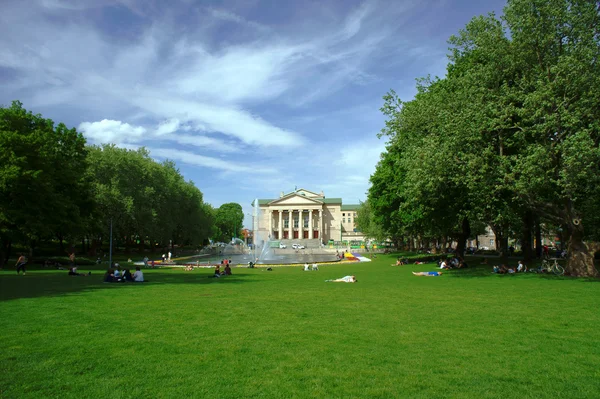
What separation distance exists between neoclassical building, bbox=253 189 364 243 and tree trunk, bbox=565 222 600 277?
11257 cm

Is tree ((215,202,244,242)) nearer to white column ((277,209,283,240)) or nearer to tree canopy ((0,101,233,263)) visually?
white column ((277,209,283,240))

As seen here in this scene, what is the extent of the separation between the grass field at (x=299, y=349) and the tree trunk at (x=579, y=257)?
10304 millimetres

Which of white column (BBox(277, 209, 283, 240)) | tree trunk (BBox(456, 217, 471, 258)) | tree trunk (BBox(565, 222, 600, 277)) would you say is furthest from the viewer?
white column (BBox(277, 209, 283, 240))

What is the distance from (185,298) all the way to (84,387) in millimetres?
9077

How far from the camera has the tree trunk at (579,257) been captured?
22.6 metres

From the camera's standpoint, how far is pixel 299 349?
308 inches

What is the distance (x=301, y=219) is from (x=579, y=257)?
385 ft

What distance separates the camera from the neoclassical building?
13888cm

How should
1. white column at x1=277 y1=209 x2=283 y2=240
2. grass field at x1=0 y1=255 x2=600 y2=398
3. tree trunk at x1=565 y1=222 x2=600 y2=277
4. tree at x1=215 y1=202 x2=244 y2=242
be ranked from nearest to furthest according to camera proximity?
grass field at x1=0 y1=255 x2=600 y2=398 < tree trunk at x1=565 y1=222 x2=600 y2=277 < white column at x1=277 y1=209 x2=283 y2=240 < tree at x1=215 y1=202 x2=244 y2=242

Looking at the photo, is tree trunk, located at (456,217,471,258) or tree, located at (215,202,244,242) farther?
tree, located at (215,202,244,242)

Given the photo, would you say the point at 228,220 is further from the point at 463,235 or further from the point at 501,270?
the point at 501,270

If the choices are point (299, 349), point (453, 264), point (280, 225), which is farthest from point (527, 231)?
point (280, 225)

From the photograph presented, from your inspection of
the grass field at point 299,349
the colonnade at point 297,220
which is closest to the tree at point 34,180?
the grass field at point 299,349

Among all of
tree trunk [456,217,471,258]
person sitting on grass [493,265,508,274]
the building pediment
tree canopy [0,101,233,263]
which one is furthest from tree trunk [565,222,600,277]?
the building pediment
